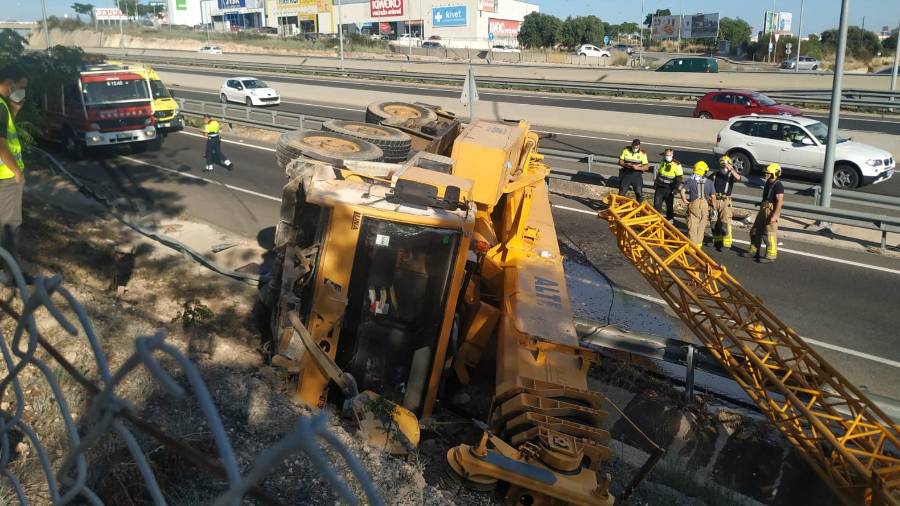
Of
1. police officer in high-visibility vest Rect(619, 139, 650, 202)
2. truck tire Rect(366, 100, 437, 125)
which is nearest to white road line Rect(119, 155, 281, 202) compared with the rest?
truck tire Rect(366, 100, 437, 125)

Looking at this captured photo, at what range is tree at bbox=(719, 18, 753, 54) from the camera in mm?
87000

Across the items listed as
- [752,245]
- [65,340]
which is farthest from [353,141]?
[752,245]

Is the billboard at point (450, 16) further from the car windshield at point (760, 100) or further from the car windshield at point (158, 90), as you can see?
the car windshield at point (158, 90)

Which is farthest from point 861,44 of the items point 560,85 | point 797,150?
point 797,150

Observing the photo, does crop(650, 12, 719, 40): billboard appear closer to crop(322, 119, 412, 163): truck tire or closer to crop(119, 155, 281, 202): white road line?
crop(119, 155, 281, 202): white road line

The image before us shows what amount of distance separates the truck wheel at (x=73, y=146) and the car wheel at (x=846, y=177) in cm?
1892

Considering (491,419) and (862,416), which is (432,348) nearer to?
(491,419)

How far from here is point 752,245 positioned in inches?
480

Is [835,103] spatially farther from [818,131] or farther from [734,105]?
[734,105]

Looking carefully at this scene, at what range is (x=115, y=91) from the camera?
1922 centimetres

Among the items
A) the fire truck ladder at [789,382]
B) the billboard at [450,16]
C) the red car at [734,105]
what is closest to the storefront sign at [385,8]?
the billboard at [450,16]

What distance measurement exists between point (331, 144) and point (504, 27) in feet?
284

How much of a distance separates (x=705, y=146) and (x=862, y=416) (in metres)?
20.0

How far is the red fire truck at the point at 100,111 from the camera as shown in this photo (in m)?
18.5
